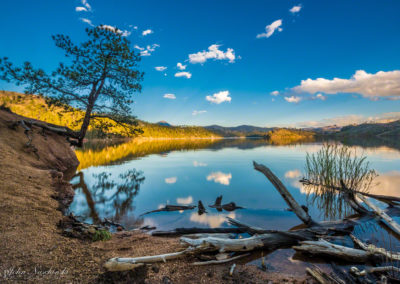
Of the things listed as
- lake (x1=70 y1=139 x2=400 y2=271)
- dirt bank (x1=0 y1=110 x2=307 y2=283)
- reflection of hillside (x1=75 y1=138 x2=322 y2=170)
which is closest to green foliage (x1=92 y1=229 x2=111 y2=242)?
dirt bank (x1=0 y1=110 x2=307 y2=283)

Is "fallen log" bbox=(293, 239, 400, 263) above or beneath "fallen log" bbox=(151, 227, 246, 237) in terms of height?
above

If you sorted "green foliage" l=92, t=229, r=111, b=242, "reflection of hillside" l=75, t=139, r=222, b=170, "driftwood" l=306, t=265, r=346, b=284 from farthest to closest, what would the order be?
1. "reflection of hillside" l=75, t=139, r=222, b=170
2. "green foliage" l=92, t=229, r=111, b=242
3. "driftwood" l=306, t=265, r=346, b=284

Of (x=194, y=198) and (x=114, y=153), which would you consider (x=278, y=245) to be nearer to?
(x=194, y=198)

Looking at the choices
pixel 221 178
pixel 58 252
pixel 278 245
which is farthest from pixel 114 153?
pixel 278 245

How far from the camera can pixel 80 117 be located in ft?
51.9

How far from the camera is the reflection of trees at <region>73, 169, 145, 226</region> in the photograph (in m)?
8.31

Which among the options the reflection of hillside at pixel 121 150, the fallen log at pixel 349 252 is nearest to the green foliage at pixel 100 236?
the fallen log at pixel 349 252

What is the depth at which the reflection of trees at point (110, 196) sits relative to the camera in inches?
327

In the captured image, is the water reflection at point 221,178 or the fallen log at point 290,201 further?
the water reflection at point 221,178

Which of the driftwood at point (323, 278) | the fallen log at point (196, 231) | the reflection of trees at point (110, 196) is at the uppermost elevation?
the driftwood at point (323, 278)

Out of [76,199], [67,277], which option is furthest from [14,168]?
[67,277]

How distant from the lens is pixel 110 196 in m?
10.9

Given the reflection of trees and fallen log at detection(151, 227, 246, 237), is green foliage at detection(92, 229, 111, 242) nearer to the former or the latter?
fallen log at detection(151, 227, 246, 237)

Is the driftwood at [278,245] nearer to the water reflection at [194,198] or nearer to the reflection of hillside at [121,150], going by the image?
the water reflection at [194,198]
